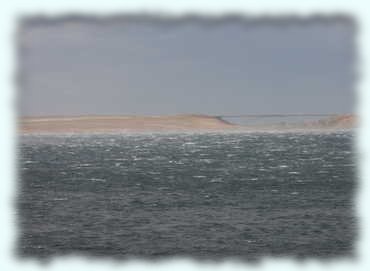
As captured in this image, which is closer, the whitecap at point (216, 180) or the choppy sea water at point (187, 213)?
the choppy sea water at point (187, 213)

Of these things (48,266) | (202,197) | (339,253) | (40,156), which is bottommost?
(48,266)

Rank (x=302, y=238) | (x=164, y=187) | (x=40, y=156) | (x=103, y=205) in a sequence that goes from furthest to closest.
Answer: (x=40, y=156) < (x=164, y=187) < (x=103, y=205) < (x=302, y=238)

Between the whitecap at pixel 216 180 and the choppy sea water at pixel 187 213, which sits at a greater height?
the whitecap at pixel 216 180

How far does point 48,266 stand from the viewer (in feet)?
36.0

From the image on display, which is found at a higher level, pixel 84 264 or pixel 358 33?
pixel 358 33

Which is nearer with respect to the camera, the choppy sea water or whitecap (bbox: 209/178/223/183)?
the choppy sea water

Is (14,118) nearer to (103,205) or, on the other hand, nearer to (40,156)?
(103,205)

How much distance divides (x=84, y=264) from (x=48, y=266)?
52 cm

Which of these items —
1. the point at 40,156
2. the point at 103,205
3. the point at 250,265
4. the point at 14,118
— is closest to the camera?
the point at 250,265

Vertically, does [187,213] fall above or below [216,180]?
below

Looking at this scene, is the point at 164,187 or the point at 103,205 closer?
the point at 103,205

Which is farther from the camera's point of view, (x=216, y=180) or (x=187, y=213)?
(x=216, y=180)

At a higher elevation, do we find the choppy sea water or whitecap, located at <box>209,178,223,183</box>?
whitecap, located at <box>209,178,223,183</box>

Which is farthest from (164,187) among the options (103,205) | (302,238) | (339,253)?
(339,253)
